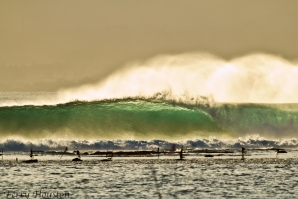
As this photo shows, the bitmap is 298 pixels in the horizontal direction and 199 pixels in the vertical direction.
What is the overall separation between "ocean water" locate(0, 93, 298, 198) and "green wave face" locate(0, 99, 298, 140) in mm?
95

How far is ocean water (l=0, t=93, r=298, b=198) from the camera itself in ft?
120

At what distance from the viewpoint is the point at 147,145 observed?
6962 cm

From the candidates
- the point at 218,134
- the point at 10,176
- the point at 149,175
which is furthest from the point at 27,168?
the point at 218,134

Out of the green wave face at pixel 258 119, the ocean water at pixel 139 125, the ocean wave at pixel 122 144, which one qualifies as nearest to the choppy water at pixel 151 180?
the ocean wave at pixel 122 144

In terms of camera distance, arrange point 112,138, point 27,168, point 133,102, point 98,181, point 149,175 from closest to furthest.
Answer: point 98,181, point 149,175, point 27,168, point 112,138, point 133,102

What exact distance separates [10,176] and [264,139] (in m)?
38.2

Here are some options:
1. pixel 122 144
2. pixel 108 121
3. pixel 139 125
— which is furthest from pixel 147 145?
pixel 108 121

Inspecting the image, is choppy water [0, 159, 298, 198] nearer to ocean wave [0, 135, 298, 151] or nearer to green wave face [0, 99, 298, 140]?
ocean wave [0, 135, 298, 151]

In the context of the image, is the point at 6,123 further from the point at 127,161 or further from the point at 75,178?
the point at 75,178

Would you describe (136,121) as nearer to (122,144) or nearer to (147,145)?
(122,144)

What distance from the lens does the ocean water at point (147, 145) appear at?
36594 millimetres

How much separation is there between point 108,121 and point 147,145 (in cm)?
879

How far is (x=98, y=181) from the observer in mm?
39719

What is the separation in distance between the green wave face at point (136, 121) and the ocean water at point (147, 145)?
0.10 metres
